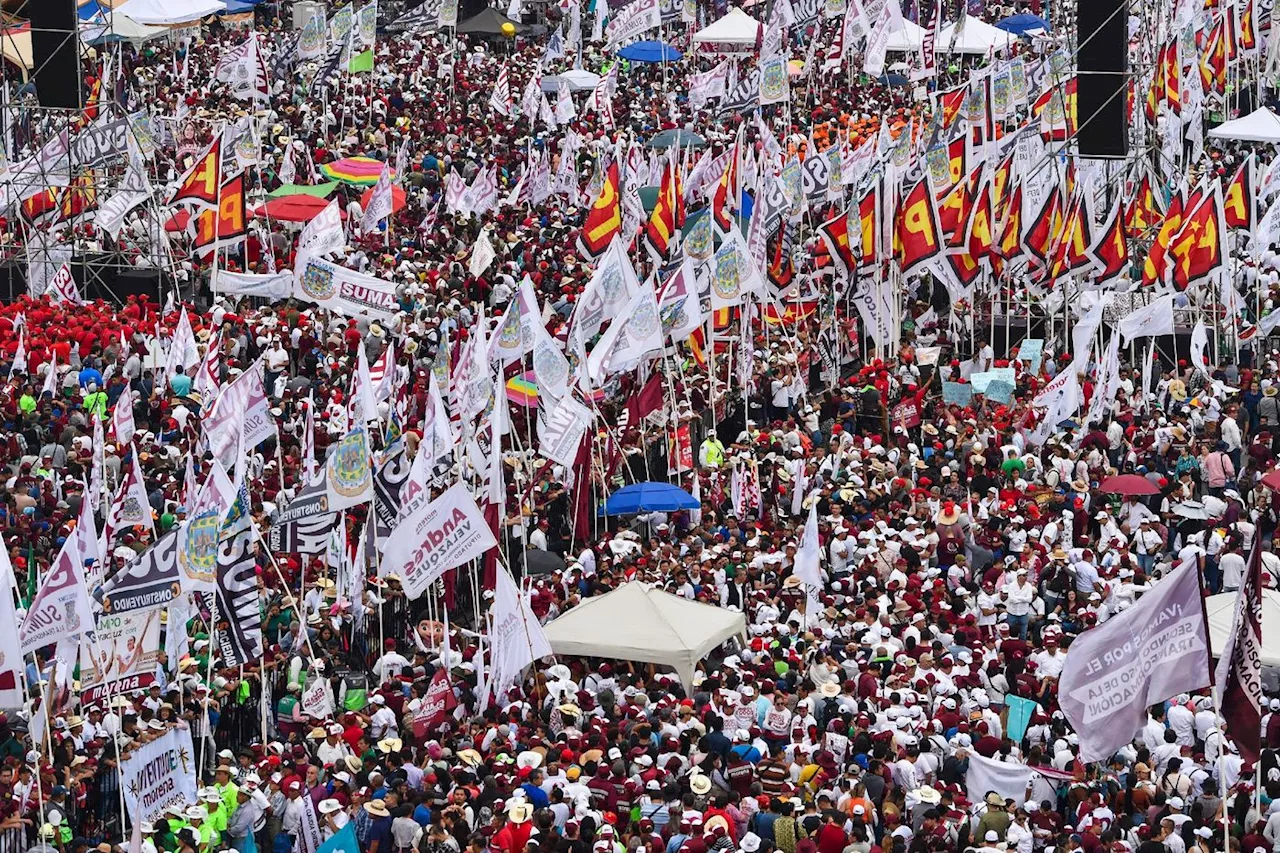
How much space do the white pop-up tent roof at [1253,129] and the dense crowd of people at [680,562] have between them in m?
7.40

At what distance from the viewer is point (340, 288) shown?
34531mm

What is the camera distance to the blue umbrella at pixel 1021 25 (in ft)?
181

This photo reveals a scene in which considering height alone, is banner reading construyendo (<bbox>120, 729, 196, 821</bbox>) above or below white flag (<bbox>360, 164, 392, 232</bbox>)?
below

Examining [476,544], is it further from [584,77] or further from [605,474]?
[584,77]

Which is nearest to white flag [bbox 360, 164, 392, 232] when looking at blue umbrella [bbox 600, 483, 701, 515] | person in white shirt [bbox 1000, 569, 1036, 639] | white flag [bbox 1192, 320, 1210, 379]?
blue umbrella [bbox 600, 483, 701, 515]

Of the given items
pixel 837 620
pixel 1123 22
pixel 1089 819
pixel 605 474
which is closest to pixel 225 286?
pixel 605 474

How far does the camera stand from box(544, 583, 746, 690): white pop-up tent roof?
23750 mm

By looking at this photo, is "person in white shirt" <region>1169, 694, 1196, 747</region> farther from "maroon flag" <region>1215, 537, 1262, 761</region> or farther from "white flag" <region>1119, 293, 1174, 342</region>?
"white flag" <region>1119, 293, 1174, 342</region>

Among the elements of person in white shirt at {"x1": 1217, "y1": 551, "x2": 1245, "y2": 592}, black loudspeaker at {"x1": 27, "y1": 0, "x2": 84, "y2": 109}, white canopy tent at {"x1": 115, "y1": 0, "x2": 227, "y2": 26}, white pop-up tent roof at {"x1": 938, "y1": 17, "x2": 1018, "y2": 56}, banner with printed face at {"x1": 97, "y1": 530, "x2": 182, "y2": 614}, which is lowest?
person in white shirt at {"x1": 1217, "y1": 551, "x2": 1245, "y2": 592}

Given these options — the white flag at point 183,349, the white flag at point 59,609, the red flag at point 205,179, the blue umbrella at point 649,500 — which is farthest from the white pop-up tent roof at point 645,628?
the red flag at point 205,179

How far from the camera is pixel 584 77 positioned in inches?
2063

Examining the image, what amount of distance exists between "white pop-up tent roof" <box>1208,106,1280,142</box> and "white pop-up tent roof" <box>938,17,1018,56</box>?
23.0 feet

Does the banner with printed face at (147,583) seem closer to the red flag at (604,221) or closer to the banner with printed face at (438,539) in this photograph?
the banner with printed face at (438,539)

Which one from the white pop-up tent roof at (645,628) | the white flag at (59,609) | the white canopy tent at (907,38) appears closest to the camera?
the white flag at (59,609)
